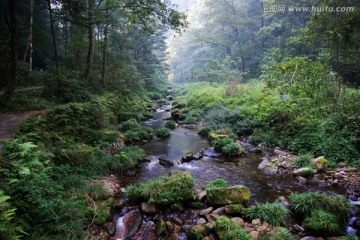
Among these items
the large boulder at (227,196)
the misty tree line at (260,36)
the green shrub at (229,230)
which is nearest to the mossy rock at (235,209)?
the large boulder at (227,196)

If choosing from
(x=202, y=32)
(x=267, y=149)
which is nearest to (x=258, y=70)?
(x=202, y=32)

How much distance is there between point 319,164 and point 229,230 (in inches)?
194

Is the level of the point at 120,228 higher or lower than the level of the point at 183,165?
lower

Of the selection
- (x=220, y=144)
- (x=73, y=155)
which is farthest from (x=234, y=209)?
(x=73, y=155)

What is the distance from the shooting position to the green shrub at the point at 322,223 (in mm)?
4402

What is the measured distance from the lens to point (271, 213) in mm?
4840

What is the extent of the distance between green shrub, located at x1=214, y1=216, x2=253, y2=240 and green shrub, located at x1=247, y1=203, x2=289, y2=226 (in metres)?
0.70

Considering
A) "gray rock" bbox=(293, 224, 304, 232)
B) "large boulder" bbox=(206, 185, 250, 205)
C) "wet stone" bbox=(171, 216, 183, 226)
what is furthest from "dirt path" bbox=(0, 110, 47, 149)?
"gray rock" bbox=(293, 224, 304, 232)

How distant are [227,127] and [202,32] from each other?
26498mm

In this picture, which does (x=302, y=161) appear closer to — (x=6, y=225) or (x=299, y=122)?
(x=299, y=122)

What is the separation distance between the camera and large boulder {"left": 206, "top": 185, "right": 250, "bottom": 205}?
543cm

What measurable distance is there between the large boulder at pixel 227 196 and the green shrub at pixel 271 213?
18.3 inches

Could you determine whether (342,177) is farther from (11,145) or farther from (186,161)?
(11,145)

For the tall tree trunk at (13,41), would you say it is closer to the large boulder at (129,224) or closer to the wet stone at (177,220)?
the large boulder at (129,224)
